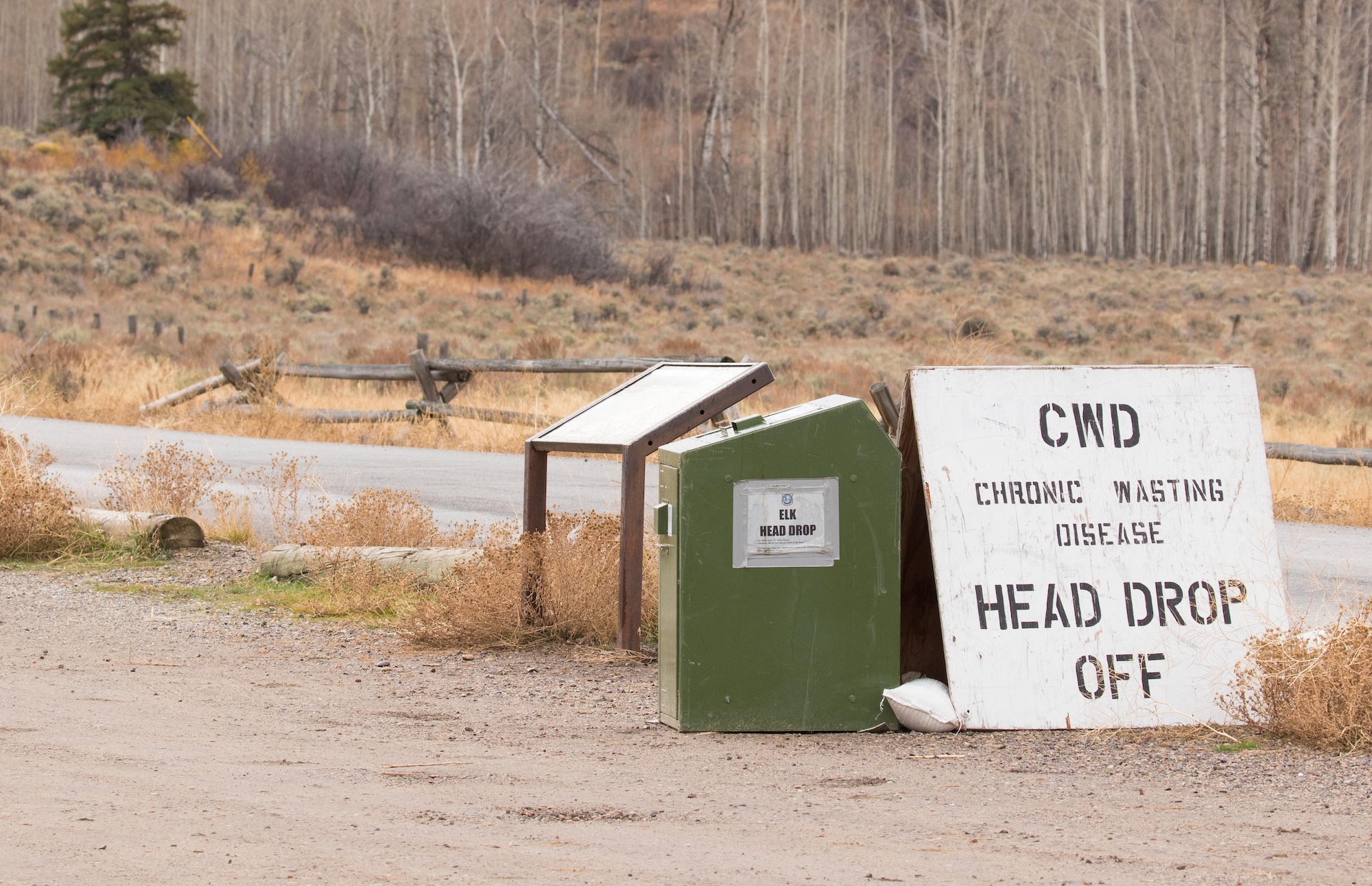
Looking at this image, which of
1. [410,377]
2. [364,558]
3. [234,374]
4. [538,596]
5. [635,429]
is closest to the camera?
[635,429]

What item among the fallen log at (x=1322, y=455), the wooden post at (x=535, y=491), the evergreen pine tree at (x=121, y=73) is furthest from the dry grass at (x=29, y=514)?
the evergreen pine tree at (x=121, y=73)

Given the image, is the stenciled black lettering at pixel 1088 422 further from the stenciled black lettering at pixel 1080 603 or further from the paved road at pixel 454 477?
the paved road at pixel 454 477

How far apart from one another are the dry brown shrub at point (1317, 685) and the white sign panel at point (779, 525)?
5.02ft

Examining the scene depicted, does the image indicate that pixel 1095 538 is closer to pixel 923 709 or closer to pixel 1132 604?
pixel 1132 604

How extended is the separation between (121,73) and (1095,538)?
6155 cm

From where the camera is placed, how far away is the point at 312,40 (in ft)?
248

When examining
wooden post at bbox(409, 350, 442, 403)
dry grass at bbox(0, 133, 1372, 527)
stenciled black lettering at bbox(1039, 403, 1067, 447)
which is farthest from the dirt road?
wooden post at bbox(409, 350, 442, 403)

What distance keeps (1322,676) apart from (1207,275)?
50.9 metres

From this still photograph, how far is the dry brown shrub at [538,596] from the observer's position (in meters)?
6.49

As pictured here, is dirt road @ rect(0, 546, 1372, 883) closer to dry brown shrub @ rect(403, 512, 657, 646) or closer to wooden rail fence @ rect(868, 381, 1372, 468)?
dry brown shrub @ rect(403, 512, 657, 646)

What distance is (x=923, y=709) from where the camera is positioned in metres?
4.71

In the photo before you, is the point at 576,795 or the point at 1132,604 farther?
the point at 1132,604

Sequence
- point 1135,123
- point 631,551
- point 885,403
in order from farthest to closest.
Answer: point 1135,123 < point 885,403 < point 631,551

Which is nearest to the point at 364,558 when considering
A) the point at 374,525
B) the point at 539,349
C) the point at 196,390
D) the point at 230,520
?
the point at 374,525
